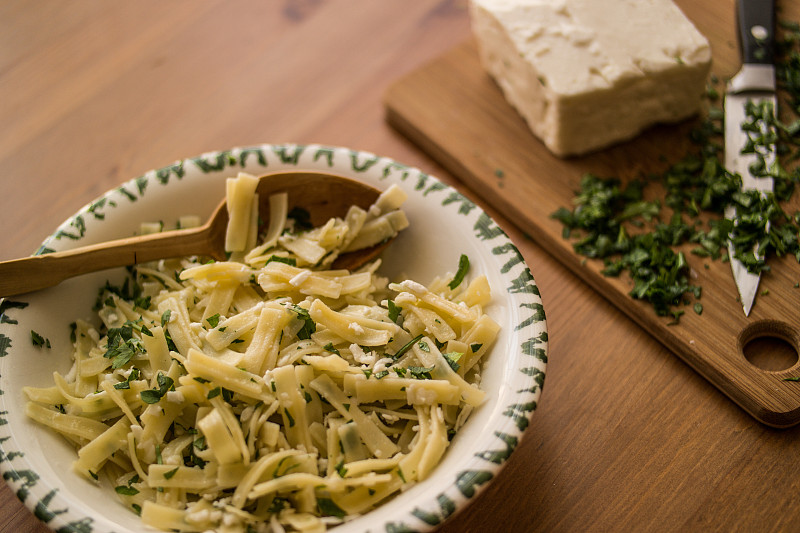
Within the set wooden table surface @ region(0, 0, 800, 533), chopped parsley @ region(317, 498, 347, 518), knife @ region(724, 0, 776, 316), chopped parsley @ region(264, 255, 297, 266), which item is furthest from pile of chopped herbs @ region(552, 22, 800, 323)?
chopped parsley @ region(317, 498, 347, 518)

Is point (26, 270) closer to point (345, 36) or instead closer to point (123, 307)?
point (123, 307)

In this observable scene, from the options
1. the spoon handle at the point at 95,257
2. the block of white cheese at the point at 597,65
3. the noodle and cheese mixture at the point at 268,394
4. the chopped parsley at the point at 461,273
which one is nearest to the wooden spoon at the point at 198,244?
the spoon handle at the point at 95,257

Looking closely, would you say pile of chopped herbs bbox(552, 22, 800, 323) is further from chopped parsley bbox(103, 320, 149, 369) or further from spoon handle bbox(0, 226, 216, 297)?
chopped parsley bbox(103, 320, 149, 369)

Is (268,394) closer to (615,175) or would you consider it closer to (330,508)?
(330,508)

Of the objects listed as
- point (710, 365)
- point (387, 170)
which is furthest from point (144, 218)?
point (710, 365)

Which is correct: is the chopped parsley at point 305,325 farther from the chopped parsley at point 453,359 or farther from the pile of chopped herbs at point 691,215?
the pile of chopped herbs at point 691,215
